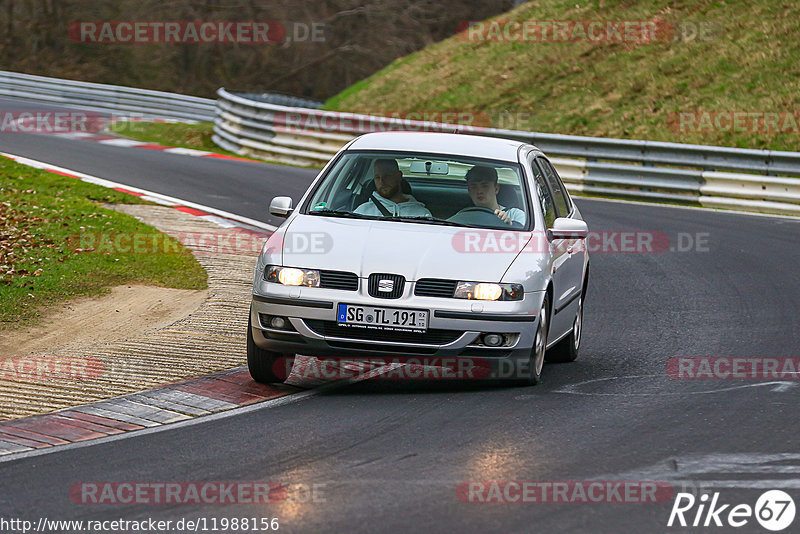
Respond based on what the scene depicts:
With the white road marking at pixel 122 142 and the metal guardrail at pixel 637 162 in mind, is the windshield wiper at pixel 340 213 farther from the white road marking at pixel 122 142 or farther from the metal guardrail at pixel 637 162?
the white road marking at pixel 122 142

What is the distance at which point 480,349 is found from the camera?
816 centimetres

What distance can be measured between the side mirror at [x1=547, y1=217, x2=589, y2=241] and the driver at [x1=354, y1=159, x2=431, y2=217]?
907 mm

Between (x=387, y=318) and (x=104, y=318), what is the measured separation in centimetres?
372

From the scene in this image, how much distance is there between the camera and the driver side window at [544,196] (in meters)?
Answer: 9.31

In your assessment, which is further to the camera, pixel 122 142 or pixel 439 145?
pixel 122 142

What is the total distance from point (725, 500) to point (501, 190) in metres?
3.74

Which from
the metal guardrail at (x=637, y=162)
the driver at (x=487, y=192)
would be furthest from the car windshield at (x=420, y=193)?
the metal guardrail at (x=637, y=162)

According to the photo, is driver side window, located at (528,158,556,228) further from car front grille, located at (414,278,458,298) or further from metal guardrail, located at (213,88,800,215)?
metal guardrail, located at (213,88,800,215)

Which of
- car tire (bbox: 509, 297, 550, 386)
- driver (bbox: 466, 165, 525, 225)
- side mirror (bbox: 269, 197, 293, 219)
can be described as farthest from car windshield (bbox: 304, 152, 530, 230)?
car tire (bbox: 509, 297, 550, 386)

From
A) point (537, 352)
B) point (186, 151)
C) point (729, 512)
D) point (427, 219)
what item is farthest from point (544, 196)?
point (186, 151)

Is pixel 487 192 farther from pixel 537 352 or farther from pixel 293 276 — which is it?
pixel 293 276

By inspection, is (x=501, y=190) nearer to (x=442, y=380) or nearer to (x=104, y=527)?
(x=442, y=380)

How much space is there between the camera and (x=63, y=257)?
1280cm

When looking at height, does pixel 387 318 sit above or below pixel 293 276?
below
